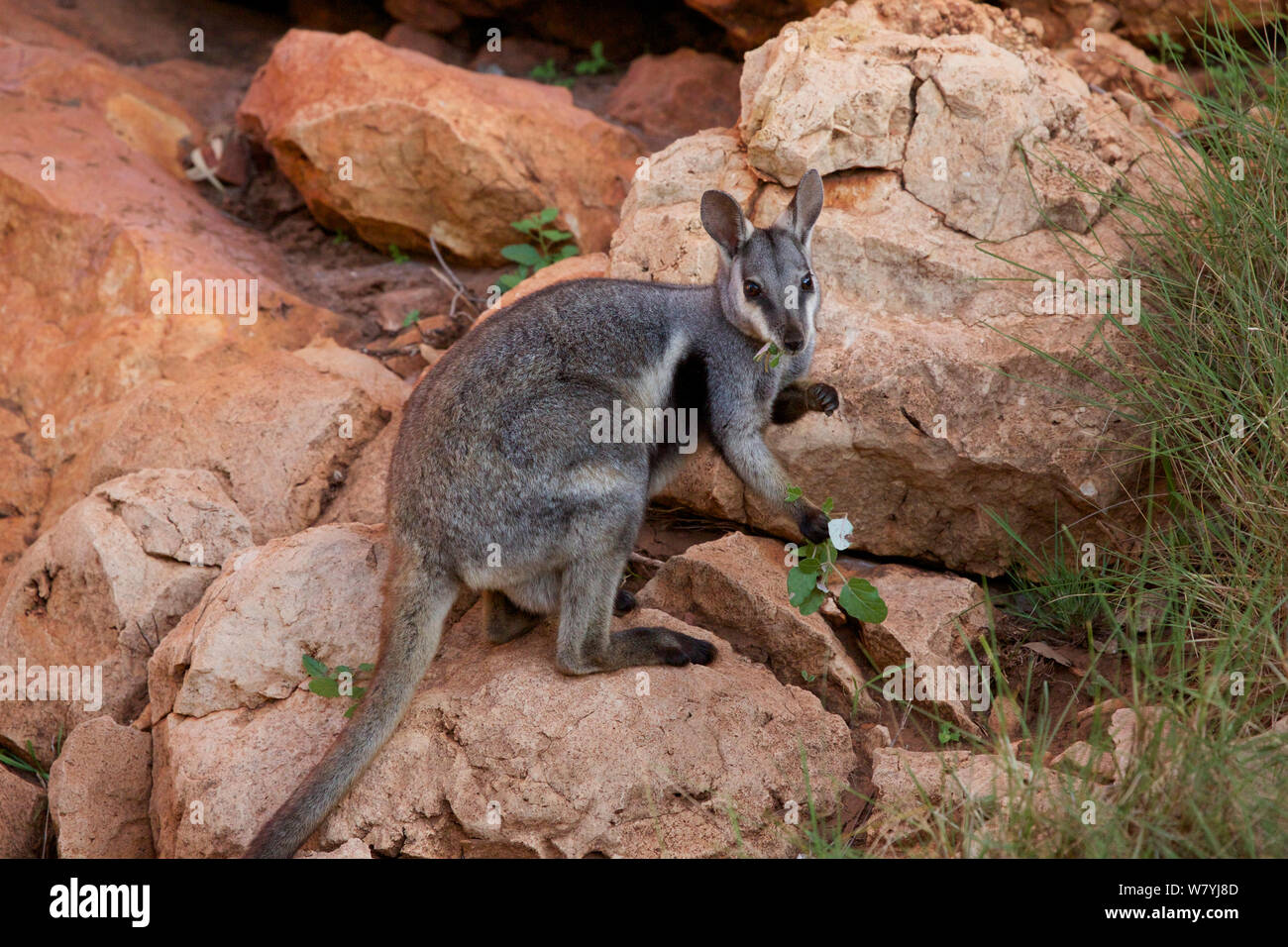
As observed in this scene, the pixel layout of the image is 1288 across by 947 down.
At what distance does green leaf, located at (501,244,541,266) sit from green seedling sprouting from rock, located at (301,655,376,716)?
3293 mm

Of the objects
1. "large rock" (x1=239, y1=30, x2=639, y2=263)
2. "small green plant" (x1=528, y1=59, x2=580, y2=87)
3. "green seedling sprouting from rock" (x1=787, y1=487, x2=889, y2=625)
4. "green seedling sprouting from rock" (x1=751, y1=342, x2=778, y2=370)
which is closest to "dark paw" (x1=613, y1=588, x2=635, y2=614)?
"green seedling sprouting from rock" (x1=787, y1=487, x2=889, y2=625)

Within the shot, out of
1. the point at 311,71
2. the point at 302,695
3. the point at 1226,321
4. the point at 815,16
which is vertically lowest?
the point at 302,695

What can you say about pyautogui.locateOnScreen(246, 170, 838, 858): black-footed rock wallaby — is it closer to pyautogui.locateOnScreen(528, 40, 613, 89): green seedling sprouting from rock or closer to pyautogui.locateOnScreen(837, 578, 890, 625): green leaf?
pyautogui.locateOnScreen(837, 578, 890, 625): green leaf

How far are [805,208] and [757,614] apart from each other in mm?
1854

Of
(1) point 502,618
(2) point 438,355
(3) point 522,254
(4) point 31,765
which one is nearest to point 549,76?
(3) point 522,254

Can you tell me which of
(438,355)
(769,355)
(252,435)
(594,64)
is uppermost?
(594,64)

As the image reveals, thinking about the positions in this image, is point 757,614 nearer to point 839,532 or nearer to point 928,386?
point 839,532

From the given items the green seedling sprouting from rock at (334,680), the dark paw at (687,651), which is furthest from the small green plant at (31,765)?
the dark paw at (687,651)

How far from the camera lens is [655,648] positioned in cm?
452

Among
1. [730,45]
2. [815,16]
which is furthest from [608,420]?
[730,45]

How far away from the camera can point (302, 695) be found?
14.9 ft

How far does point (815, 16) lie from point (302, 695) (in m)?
4.75

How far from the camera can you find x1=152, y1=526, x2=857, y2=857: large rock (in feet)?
13.3

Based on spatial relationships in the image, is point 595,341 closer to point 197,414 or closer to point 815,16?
point 197,414
